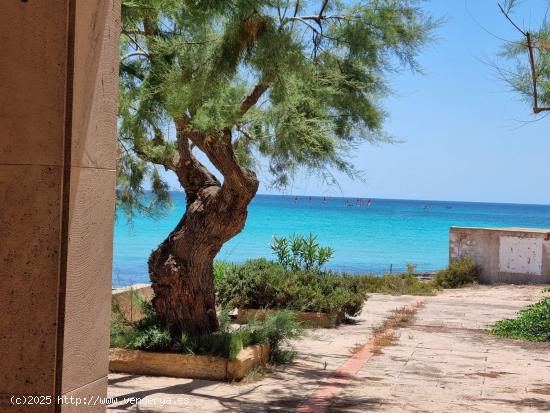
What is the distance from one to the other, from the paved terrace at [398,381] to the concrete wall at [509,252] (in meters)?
9.82

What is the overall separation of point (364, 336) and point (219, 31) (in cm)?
733

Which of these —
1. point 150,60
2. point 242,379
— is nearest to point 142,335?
point 242,379

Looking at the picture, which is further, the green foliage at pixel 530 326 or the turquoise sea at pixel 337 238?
the turquoise sea at pixel 337 238

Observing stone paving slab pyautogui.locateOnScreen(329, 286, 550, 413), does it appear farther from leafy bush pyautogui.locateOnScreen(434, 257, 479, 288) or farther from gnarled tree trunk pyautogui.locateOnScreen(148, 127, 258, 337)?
leafy bush pyautogui.locateOnScreen(434, 257, 479, 288)

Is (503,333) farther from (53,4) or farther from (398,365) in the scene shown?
(53,4)

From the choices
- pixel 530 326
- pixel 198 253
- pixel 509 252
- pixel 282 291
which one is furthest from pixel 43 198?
pixel 509 252

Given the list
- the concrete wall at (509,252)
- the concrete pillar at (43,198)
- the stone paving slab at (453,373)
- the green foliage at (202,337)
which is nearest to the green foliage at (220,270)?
the stone paving slab at (453,373)

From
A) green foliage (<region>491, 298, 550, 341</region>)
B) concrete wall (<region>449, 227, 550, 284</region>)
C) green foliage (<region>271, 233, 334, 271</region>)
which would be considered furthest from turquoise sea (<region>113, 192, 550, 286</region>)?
green foliage (<region>491, 298, 550, 341</region>)

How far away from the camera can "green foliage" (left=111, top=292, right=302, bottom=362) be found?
Answer: 9180 millimetres

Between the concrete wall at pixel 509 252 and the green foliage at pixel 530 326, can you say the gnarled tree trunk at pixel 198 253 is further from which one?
the concrete wall at pixel 509 252

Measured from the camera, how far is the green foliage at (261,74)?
6617 mm

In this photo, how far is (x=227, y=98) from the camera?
8.79 meters

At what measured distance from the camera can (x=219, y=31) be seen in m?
7.47

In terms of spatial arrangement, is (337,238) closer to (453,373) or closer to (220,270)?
(220,270)
